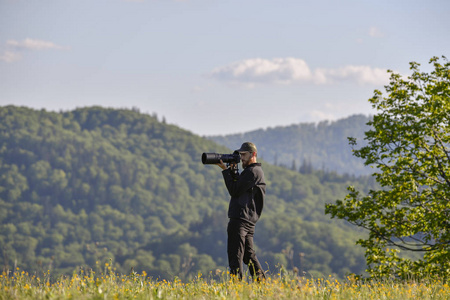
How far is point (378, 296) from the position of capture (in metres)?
6.12

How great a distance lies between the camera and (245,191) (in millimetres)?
7234

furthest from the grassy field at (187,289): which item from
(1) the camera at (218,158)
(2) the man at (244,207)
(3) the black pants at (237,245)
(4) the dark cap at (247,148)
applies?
(4) the dark cap at (247,148)

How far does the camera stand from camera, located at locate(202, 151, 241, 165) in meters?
7.32


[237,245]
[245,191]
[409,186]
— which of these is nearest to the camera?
[237,245]

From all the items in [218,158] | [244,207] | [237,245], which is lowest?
[237,245]

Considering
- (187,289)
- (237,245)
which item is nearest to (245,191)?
(237,245)

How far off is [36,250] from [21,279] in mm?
201583

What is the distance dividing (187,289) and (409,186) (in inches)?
401

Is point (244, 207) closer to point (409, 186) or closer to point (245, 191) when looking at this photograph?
point (245, 191)

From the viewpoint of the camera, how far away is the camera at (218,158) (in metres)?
7.32

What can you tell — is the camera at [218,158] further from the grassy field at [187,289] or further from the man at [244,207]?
the grassy field at [187,289]

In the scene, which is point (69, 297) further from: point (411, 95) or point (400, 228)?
point (411, 95)

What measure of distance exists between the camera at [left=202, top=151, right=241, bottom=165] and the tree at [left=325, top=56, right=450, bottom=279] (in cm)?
837

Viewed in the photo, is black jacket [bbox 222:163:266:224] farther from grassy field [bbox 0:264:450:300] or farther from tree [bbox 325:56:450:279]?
tree [bbox 325:56:450:279]
